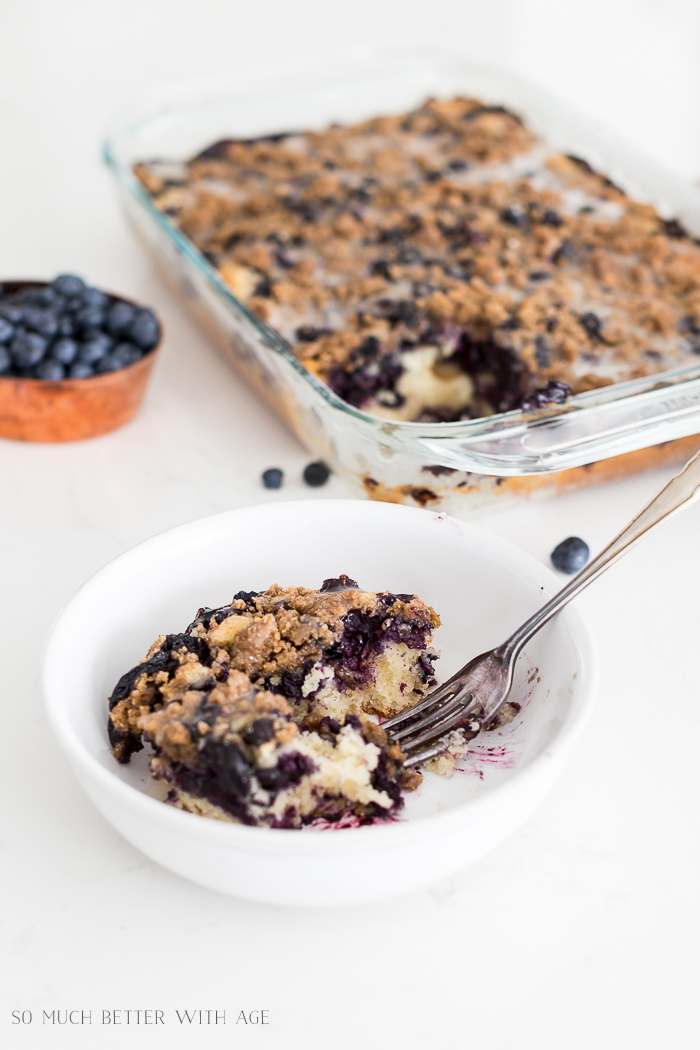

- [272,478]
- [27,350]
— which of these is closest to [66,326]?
[27,350]

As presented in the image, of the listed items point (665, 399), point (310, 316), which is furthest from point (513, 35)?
point (665, 399)

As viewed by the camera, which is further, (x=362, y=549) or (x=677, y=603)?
(x=677, y=603)

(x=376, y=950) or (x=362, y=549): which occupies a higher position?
(x=362, y=549)

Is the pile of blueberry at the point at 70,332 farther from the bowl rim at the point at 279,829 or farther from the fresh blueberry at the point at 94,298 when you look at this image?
the bowl rim at the point at 279,829

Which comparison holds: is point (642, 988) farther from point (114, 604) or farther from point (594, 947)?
point (114, 604)

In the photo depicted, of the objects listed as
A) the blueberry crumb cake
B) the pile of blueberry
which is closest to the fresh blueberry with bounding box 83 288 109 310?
the pile of blueberry

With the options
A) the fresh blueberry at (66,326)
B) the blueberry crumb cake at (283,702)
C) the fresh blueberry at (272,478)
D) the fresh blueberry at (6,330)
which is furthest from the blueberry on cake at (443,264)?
the blueberry crumb cake at (283,702)
